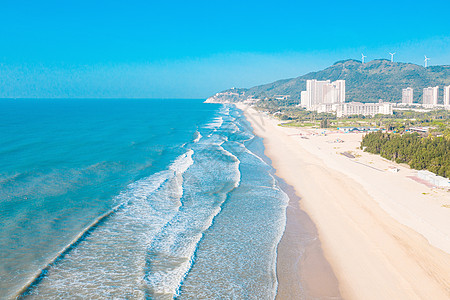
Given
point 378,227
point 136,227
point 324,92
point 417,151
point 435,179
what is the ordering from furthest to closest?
point 324,92
point 417,151
point 435,179
point 378,227
point 136,227

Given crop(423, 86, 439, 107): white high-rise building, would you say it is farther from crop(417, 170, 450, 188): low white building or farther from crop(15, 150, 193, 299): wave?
crop(15, 150, 193, 299): wave

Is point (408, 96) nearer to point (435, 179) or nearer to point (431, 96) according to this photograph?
point (431, 96)

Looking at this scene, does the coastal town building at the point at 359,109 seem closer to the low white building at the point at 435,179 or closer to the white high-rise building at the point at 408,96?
the white high-rise building at the point at 408,96

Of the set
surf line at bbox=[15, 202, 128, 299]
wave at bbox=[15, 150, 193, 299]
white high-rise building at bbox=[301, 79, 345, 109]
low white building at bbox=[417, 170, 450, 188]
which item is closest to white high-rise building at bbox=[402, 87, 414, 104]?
white high-rise building at bbox=[301, 79, 345, 109]

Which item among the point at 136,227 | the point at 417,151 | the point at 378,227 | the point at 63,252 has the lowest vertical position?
the point at 378,227

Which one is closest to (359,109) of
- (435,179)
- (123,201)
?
(435,179)

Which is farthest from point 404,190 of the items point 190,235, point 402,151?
Result: point 190,235

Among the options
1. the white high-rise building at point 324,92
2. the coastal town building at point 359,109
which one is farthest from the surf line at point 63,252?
the white high-rise building at point 324,92
